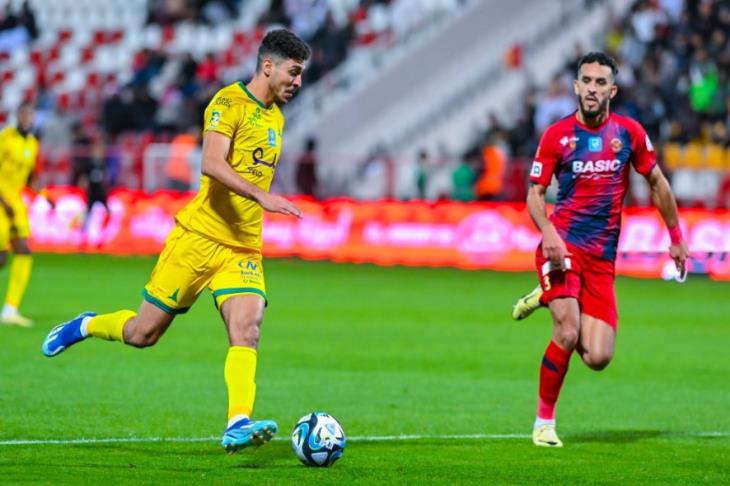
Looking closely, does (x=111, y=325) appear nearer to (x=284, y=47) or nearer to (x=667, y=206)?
(x=284, y=47)

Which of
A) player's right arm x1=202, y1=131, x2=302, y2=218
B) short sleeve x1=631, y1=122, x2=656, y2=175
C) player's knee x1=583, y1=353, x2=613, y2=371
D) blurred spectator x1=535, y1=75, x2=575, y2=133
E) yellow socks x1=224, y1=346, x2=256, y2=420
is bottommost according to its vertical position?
yellow socks x1=224, y1=346, x2=256, y2=420

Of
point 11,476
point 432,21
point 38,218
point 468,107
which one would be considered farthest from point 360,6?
point 11,476

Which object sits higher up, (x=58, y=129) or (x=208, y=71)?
(x=208, y=71)

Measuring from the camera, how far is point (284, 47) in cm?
879

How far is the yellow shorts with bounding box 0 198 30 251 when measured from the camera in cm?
1662

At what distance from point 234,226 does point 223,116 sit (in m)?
0.67

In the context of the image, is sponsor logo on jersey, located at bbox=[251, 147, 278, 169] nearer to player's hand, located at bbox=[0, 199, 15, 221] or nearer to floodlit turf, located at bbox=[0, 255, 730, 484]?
floodlit turf, located at bbox=[0, 255, 730, 484]

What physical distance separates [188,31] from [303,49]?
1099 inches

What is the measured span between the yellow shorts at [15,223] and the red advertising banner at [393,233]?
23.2 ft

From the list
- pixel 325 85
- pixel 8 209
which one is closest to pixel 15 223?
pixel 8 209

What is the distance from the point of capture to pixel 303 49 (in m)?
8.85

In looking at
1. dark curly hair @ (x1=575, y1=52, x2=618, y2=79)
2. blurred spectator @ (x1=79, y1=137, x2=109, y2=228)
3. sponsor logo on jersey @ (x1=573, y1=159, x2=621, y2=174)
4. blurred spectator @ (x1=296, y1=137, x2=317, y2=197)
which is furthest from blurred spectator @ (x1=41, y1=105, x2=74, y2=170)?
dark curly hair @ (x1=575, y1=52, x2=618, y2=79)

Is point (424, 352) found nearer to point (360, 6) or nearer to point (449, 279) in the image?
point (449, 279)

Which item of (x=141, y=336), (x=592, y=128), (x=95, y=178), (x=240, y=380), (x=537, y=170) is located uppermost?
(x=95, y=178)
